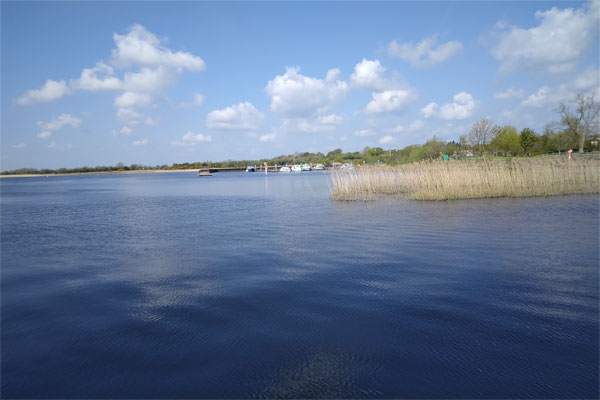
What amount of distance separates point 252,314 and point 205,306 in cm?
82

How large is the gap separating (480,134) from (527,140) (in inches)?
283

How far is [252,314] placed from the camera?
16.4 feet

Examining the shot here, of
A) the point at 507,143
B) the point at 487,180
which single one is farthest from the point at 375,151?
the point at 487,180

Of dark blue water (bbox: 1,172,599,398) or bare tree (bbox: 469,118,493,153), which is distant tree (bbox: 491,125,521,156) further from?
dark blue water (bbox: 1,172,599,398)

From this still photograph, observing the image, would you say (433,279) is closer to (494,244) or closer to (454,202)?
(494,244)

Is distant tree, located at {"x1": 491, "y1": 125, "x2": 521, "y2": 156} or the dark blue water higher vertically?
distant tree, located at {"x1": 491, "y1": 125, "x2": 521, "y2": 156}

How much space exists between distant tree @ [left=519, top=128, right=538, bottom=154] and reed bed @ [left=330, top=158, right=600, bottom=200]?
3739cm

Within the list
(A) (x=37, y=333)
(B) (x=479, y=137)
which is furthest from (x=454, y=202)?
(B) (x=479, y=137)

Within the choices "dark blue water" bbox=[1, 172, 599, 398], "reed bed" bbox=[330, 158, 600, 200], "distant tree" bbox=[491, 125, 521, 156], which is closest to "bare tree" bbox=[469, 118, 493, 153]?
"distant tree" bbox=[491, 125, 521, 156]

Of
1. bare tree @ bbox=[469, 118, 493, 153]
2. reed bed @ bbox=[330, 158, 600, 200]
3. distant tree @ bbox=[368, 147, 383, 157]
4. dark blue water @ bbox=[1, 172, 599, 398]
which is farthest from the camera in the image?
distant tree @ bbox=[368, 147, 383, 157]

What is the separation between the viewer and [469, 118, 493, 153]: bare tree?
51.8 meters

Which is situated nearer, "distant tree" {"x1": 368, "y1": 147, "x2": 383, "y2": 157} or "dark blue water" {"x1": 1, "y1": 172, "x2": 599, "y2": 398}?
"dark blue water" {"x1": 1, "y1": 172, "x2": 599, "y2": 398}

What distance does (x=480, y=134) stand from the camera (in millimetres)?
52594

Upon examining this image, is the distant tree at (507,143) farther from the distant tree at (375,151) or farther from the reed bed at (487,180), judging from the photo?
the distant tree at (375,151)
